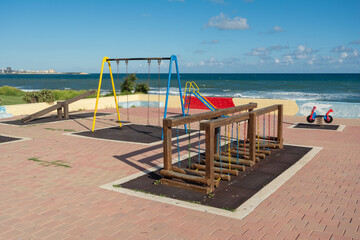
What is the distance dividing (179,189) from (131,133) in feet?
20.9

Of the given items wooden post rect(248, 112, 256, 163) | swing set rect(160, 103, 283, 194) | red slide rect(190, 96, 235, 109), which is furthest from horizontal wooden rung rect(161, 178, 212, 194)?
red slide rect(190, 96, 235, 109)

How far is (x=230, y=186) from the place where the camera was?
21.1ft

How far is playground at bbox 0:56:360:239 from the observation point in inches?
184

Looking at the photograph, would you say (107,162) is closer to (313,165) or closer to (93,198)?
(93,198)

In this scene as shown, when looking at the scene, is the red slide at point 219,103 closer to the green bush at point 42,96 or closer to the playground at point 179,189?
the green bush at point 42,96

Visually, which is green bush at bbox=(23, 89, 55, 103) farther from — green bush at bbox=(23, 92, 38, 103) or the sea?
the sea

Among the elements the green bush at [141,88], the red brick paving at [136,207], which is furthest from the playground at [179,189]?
the green bush at [141,88]

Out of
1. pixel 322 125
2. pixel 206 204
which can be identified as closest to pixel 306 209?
pixel 206 204

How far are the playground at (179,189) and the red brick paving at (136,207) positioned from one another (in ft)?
0.05

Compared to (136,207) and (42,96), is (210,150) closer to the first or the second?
(136,207)

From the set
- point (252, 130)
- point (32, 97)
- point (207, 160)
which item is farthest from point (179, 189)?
point (32, 97)

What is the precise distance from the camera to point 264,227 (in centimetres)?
466

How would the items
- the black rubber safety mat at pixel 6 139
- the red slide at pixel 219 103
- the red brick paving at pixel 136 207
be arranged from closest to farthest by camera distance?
the red brick paving at pixel 136 207 < the black rubber safety mat at pixel 6 139 < the red slide at pixel 219 103

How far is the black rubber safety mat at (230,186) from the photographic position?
5.72m
